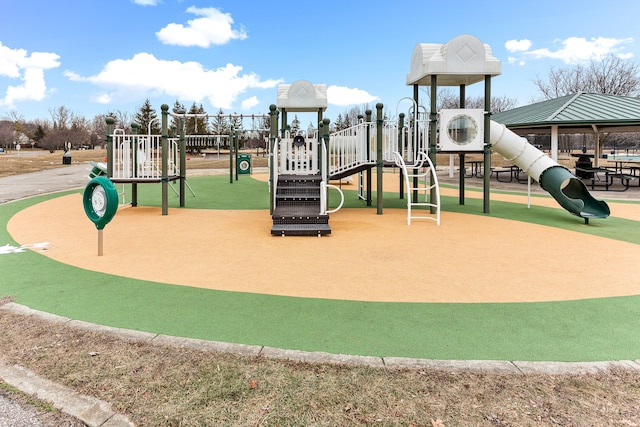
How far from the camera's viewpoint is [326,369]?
2.95 metres

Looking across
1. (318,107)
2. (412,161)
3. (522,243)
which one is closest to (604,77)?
(318,107)

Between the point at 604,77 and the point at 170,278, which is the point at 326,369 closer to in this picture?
the point at 170,278

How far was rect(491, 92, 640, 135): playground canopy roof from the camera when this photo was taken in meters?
17.5

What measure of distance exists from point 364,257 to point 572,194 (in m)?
7.72

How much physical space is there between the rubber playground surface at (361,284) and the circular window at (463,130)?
267 centimetres

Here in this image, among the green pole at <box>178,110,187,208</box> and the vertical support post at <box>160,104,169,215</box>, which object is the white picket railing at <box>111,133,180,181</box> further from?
the green pole at <box>178,110,187,208</box>

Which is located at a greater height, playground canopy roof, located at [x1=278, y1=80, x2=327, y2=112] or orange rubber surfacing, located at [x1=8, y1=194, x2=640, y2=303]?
playground canopy roof, located at [x1=278, y1=80, x2=327, y2=112]

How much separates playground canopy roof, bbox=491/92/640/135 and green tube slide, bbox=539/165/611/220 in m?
7.88

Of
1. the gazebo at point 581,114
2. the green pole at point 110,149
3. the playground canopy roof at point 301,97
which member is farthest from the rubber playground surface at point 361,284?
the gazebo at point 581,114

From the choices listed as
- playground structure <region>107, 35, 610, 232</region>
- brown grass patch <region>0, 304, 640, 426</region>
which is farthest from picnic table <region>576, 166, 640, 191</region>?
brown grass patch <region>0, 304, 640, 426</region>

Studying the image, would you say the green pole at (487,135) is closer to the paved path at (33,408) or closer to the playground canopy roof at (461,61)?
the playground canopy roof at (461,61)

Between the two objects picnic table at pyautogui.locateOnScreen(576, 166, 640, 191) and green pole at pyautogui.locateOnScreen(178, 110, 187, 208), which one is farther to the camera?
picnic table at pyautogui.locateOnScreen(576, 166, 640, 191)

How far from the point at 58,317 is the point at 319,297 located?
8.25ft

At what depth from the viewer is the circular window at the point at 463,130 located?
11.4 metres
